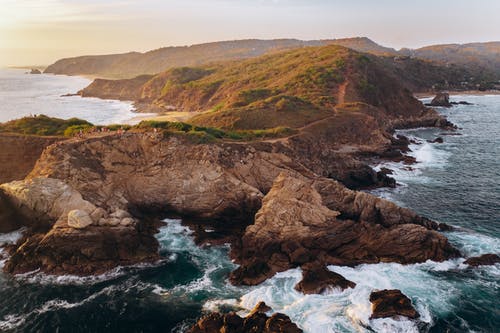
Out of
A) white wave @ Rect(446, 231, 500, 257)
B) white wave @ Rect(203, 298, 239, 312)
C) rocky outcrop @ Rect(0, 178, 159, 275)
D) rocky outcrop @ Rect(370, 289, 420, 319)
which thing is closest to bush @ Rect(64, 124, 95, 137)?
rocky outcrop @ Rect(0, 178, 159, 275)

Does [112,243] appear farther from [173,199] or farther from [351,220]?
[351,220]

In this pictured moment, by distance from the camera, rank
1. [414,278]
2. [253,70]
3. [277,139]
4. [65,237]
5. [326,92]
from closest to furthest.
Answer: [414,278] < [65,237] < [277,139] < [326,92] < [253,70]

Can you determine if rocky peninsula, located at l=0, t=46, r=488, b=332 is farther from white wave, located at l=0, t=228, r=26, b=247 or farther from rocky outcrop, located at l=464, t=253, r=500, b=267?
rocky outcrop, located at l=464, t=253, r=500, b=267

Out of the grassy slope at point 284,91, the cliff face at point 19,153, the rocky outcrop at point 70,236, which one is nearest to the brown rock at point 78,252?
the rocky outcrop at point 70,236

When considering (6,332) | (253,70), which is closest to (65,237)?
(6,332)

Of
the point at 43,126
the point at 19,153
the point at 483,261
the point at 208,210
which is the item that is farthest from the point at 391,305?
the point at 43,126

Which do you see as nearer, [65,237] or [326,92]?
[65,237]
